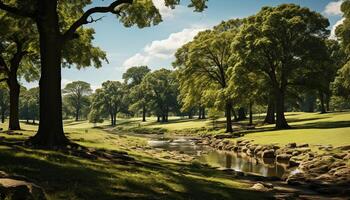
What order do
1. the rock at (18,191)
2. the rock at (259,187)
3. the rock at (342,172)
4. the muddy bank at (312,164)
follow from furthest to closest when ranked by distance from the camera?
1. the rock at (342,172)
2. the muddy bank at (312,164)
3. the rock at (259,187)
4. the rock at (18,191)

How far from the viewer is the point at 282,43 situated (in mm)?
46375

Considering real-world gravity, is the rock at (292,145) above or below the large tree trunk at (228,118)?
below

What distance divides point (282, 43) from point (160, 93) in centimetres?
7209

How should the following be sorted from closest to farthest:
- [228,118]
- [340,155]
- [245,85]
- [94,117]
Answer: [340,155] → [245,85] → [228,118] → [94,117]

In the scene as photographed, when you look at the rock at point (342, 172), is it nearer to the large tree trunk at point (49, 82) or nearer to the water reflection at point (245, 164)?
the water reflection at point (245, 164)

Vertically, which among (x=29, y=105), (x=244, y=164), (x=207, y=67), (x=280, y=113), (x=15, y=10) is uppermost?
(x=207, y=67)

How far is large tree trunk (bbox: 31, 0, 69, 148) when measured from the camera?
64.2 ft

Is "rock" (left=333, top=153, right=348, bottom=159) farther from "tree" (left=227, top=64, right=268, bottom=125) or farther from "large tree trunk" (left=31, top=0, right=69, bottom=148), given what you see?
"tree" (left=227, top=64, right=268, bottom=125)

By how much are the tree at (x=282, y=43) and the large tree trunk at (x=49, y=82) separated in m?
30.1

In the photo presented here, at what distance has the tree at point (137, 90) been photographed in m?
117

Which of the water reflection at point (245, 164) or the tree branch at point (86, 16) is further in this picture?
the water reflection at point (245, 164)

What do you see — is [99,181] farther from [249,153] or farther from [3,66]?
[3,66]

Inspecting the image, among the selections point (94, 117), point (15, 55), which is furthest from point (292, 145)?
point (94, 117)

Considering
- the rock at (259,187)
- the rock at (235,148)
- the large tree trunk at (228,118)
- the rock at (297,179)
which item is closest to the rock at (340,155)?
the rock at (297,179)
